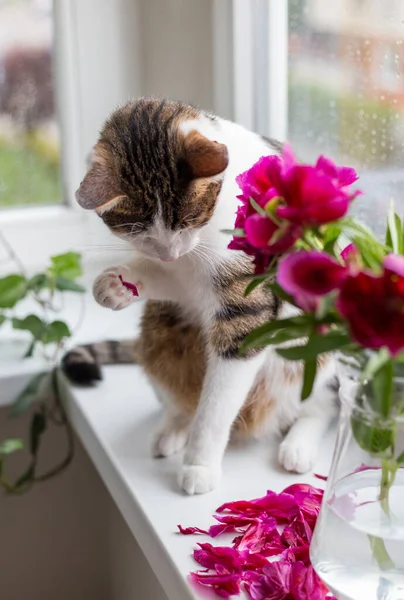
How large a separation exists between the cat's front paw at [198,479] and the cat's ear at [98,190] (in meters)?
0.32

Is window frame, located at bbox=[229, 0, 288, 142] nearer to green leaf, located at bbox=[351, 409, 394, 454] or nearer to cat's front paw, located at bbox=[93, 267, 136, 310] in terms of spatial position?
cat's front paw, located at bbox=[93, 267, 136, 310]

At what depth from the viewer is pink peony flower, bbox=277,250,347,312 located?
50 cm

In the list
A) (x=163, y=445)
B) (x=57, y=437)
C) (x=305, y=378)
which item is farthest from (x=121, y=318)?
(x=305, y=378)

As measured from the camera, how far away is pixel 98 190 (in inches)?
32.6

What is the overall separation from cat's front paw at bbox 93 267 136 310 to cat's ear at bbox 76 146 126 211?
111 millimetres

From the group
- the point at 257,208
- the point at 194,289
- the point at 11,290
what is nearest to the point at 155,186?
the point at 194,289

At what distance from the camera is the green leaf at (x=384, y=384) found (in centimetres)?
55

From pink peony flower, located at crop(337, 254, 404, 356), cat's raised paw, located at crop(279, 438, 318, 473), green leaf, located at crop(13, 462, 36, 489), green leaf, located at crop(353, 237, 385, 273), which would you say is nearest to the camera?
pink peony flower, located at crop(337, 254, 404, 356)

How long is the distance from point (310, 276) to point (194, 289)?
1.50 ft

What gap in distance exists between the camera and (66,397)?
1.24 meters

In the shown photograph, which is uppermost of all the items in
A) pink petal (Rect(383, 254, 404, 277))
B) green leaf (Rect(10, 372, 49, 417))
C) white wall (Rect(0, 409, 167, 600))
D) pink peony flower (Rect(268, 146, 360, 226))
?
pink peony flower (Rect(268, 146, 360, 226))

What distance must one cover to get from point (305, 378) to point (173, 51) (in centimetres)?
96

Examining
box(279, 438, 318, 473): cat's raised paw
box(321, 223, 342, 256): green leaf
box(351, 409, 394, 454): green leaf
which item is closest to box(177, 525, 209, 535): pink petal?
box(279, 438, 318, 473): cat's raised paw

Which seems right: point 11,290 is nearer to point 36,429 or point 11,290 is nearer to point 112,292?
point 36,429
